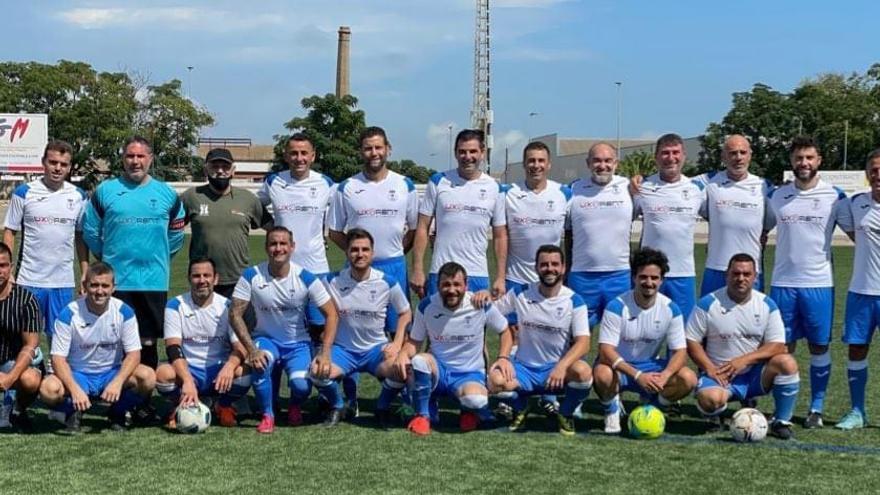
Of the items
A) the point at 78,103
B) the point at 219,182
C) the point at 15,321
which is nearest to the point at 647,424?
Answer: the point at 219,182

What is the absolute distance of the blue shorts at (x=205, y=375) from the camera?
5711 mm

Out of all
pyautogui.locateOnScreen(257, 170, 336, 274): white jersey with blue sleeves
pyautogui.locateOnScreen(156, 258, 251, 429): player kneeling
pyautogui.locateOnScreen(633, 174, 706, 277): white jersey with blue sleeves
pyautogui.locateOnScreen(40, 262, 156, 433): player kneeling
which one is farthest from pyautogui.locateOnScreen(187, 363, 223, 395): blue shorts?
pyautogui.locateOnScreen(633, 174, 706, 277): white jersey with blue sleeves

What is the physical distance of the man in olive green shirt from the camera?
6.18m

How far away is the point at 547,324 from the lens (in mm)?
5734

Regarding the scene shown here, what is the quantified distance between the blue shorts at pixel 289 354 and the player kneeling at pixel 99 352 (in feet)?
2.23

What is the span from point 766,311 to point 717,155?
40886 mm

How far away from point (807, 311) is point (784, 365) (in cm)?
59

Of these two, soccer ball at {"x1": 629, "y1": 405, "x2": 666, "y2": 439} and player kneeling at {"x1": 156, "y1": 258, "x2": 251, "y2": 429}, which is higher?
player kneeling at {"x1": 156, "y1": 258, "x2": 251, "y2": 429}

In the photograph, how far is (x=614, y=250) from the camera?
6121mm

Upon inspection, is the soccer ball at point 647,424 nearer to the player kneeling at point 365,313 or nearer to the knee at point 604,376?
the knee at point 604,376

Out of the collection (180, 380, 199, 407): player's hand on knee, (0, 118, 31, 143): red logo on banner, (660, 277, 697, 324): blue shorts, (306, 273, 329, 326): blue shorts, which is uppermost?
(0, 118, 31, 143): red logo on banner

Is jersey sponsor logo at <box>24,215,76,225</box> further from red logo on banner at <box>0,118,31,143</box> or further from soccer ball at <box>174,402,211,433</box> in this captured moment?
red logo on banner at <box>0,118,31,143</box>

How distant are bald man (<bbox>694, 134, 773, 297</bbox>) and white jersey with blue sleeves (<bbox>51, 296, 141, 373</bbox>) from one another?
3534mm

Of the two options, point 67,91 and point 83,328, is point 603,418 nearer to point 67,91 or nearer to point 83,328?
point 83,328
